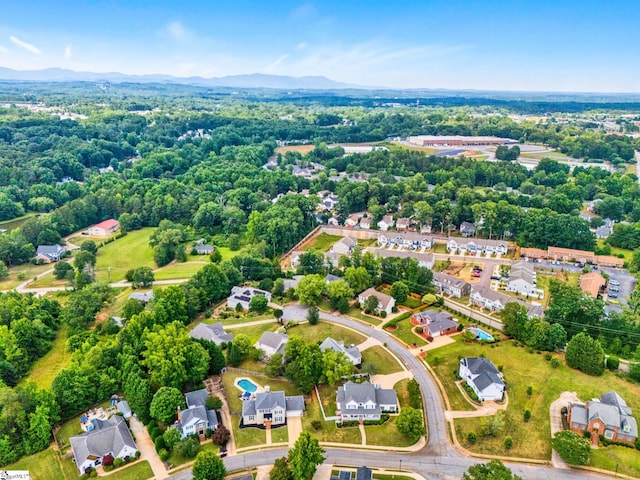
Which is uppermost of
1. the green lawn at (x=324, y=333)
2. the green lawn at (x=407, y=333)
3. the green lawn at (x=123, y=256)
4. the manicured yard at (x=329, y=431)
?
the green lawn at (x=407, y=333)

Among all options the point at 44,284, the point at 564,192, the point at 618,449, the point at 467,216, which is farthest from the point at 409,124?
the point at 618,449

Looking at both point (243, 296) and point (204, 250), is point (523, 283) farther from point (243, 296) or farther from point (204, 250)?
point (204, 250)

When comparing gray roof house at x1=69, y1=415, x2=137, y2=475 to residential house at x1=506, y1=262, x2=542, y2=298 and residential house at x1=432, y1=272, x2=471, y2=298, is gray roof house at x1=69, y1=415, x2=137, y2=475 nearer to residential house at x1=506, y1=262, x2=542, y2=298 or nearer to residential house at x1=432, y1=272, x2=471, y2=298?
residential house at x1=432, y1=272, x2=471, y2=298

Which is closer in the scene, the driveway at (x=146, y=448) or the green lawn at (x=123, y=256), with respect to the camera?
the driveway at (x=146, y=448)

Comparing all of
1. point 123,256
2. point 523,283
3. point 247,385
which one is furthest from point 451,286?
point 123,256

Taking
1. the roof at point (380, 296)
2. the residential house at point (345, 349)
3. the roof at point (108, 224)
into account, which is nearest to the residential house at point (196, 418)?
the residential house at point (345, 349)

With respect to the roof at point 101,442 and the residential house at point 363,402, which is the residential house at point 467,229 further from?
the roof at point 101,442
